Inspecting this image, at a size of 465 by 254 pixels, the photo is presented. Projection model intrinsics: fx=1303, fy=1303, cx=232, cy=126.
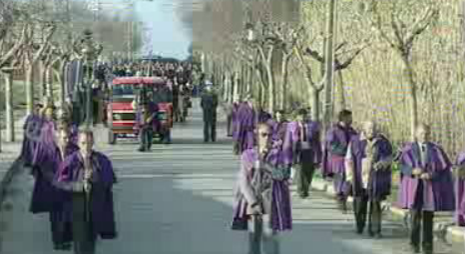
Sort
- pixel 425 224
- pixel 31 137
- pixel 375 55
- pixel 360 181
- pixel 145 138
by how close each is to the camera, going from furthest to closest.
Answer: pixel 145 138
pixel 375 55
pixel 31 137
pixel 360 181
pixel 425 224

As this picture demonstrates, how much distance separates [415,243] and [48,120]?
18.8ft

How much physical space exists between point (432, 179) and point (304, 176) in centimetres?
793

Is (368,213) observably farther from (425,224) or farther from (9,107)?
(9,107)

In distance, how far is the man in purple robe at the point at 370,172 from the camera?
16.9 meters

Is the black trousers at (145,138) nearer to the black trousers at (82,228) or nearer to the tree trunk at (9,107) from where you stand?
the tree trunk at (9,107)

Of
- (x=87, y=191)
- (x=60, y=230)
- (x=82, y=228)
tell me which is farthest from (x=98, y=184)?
(x=60, y=230)

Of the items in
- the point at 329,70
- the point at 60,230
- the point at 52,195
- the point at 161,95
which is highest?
the point at 329,70

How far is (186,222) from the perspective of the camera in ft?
63.1

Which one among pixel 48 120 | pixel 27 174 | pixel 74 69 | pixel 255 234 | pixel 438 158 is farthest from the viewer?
pixel 74 69

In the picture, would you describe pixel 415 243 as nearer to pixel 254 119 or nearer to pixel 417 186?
pixel 417 186

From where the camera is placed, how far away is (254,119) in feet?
103

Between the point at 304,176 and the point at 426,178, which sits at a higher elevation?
the point at 426,178

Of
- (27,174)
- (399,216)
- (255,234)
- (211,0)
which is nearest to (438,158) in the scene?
(255,234)

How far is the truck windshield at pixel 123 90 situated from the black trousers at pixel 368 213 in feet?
78.2
